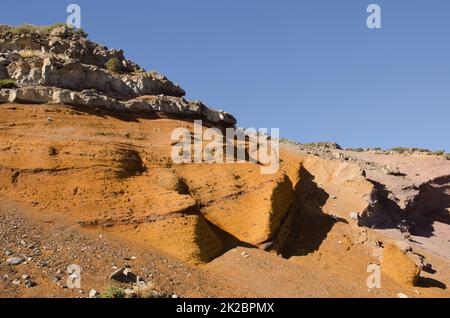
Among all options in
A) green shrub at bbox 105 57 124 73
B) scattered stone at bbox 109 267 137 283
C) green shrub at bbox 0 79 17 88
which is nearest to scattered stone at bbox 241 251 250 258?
scattered stone at bbox 109 267 137 283

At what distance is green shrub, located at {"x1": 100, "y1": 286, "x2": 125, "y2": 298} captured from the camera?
12867mm

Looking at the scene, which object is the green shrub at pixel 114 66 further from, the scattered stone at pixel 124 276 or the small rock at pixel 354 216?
the scattered stone at pixel 124 276

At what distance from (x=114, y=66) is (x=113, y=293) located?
1483 cm

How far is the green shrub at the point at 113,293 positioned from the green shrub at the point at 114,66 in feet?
46.5

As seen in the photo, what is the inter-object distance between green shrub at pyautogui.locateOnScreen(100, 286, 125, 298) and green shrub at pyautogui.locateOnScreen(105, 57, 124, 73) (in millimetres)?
14179

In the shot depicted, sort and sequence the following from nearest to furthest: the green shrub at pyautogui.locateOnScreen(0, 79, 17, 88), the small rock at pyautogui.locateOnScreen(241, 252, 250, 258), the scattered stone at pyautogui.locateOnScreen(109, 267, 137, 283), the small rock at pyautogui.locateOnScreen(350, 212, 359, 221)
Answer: the scattered stone at pyautogui.locateOnScreen(109, 267, 137, 283), the small rock at pyautogui.locateOnScreen(241, 252, 250, 258), the green shrub at pyautogui.locateOnScreen(0, 79, 17, 88), the small rock at pyautogui.locateOnScreen(350, 212, 359, 221)

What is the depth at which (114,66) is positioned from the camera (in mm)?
25391

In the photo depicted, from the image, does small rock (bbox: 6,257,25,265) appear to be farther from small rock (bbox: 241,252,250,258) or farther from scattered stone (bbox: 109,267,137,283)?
small rock (bbox: 241,252,250,258)

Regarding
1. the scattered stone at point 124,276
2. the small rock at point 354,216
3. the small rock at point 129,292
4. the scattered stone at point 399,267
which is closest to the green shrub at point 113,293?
the small rock at point 129,292

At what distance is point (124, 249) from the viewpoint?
15.6 meters

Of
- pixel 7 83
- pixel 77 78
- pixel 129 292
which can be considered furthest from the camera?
pixel 77 78

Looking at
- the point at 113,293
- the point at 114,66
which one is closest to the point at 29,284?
the point at 113,293

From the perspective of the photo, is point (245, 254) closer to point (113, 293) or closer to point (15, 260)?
point (113, 293)

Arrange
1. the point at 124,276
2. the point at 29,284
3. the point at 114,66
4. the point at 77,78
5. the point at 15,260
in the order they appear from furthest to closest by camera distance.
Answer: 1. the point at 114,66
2. the point at 77,78
3. the point at 124,276
4. the point at 15,260
5. the point at 29,284
